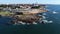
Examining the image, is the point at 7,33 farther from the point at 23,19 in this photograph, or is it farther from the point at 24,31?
the point at 23,19

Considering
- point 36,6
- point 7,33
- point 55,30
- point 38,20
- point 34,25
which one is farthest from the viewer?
point 36,6

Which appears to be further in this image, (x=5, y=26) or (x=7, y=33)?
(x=5, y=26)

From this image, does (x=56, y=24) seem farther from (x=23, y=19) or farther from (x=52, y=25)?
(x=23, y=19)

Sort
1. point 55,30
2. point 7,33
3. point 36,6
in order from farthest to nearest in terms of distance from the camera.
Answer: point 36,6
point 55,30
point 7,33

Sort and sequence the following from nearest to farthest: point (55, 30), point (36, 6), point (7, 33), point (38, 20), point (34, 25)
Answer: point (7, 33) < point (55, 30) < point (34, 25) < point (38, 20) < point (36, 6)

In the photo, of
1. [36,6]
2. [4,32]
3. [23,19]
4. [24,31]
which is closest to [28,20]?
[23,19]

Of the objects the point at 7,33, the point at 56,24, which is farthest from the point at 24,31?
the point at 56,24

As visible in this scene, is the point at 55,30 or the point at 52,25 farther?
the point at 52,25

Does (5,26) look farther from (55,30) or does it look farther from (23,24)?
(55,30)

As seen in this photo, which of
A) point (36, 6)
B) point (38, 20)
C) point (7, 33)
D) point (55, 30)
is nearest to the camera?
point (7, 33)
